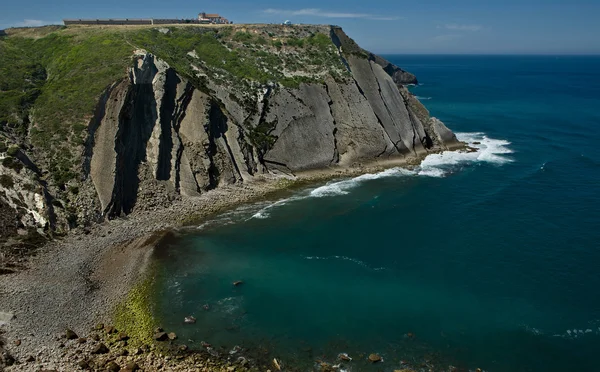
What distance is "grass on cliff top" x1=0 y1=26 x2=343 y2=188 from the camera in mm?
51156

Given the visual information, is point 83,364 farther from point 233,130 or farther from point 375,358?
point 233,130

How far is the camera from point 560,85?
17825 cm

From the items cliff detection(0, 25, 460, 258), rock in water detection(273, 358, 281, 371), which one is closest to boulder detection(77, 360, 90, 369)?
rock in water detection(273, 358, 281, 371)

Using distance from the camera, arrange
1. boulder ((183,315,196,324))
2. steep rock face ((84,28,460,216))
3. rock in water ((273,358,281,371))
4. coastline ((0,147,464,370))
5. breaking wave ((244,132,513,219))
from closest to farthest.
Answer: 1. rock in water ((273,358,281,371))
2. coastline ((0,147,464,370))
3. boulder ((183,315,196,324))
4. steep rock face ((84,28,460,216))
5. breaking wave ((244,132,513,219))

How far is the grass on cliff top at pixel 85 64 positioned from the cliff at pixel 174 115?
206mm

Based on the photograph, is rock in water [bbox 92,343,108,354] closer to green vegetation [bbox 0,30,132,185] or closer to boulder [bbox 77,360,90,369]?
boulder [bbox 77,360,90,369]

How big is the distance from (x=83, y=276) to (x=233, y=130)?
3151 cm

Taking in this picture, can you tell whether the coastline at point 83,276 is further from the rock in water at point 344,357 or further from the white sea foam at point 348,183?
the rock in water at point 344,357

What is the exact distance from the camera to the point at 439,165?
2881 inches

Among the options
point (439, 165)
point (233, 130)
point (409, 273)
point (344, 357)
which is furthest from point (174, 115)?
point (439, 165)

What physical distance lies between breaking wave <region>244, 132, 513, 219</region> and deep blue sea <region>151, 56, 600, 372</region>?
0.46 metres

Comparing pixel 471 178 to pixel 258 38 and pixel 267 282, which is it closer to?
pixel 267 282

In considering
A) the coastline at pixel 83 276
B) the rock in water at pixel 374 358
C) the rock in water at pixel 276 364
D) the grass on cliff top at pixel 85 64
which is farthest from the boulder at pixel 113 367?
the grass on cliff top at pixel 85 64

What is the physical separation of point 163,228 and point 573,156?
6983 centimetres
